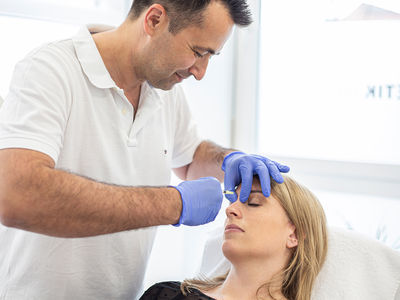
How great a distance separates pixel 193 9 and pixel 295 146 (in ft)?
4.32

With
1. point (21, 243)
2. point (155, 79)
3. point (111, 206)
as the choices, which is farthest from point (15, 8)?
point (111, 206)

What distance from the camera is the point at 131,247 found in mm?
1477

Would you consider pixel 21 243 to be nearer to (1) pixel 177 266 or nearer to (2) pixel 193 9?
(2) pixel 193 9

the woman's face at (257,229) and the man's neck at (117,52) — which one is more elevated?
the man's neck at (117,52)

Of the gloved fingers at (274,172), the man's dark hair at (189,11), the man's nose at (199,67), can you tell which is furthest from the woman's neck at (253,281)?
the man's dark hair at (189,11)

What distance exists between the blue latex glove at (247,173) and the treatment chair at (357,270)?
36 cm

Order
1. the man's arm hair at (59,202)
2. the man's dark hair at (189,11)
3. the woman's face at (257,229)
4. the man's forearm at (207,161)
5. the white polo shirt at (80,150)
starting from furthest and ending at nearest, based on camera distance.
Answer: the man's forearm at (207,161)
the woman's face at (257,229)
the man's dark hair at (189,11)
the white polo shirt at (80,150)
the man's arm hair at (59,202)

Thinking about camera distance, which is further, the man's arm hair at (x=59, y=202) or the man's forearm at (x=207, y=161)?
the man's forearm at (x=207, y=161)

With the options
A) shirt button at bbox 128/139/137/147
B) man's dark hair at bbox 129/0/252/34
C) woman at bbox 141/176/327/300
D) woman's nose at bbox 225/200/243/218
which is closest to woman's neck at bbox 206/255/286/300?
woman at bbox 141/176/327/300

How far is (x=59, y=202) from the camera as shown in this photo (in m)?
1.06

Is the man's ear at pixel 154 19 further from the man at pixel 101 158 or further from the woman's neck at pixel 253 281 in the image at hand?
the woman's neck at pixel 253 281

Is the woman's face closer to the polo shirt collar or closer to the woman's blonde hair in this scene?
the woman's blonde hair

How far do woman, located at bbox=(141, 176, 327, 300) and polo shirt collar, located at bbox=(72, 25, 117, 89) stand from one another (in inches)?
23.3

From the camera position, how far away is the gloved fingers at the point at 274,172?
1.41 metres
